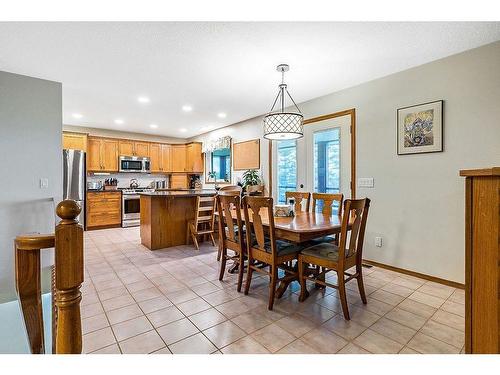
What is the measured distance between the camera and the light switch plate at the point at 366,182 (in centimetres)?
340

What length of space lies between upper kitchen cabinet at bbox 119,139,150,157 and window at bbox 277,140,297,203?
12.5ft

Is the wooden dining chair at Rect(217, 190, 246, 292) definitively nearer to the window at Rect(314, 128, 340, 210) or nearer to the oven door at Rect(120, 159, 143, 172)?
the window at Rect(314, 128, 340, 210)

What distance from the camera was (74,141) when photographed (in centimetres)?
557

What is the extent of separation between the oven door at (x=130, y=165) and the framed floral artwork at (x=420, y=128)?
18.9 ft

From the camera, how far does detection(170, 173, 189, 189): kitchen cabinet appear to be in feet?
24.2

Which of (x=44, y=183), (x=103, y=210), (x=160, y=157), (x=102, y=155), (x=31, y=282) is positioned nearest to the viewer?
(x=31, y=282)

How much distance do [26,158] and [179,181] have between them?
435cm

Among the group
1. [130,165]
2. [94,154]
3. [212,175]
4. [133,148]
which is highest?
[133,148]

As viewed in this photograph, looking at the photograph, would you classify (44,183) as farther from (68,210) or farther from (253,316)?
(68,210)

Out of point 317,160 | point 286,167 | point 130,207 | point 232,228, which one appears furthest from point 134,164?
point 232,228

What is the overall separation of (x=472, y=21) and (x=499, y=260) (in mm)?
2211

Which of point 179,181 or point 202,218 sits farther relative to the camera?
point 179,181

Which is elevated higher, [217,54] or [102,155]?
[217,54]
